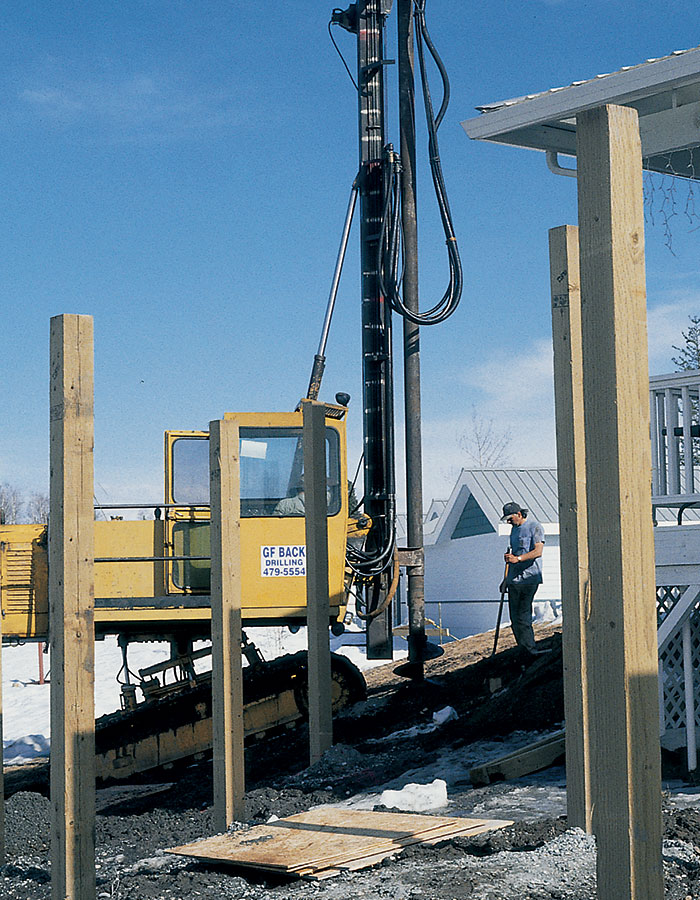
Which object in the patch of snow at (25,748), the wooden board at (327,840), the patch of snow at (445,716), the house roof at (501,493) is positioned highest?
the house roof at (501,493)

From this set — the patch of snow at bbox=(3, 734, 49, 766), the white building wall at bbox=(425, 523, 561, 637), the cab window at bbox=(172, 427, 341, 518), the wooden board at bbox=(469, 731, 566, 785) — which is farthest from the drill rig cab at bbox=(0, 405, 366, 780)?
the white building wall at bbox=(425, 523, 561, 637)

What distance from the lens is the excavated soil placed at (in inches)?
183

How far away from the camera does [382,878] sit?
4781mm

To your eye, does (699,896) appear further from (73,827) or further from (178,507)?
(178,507)

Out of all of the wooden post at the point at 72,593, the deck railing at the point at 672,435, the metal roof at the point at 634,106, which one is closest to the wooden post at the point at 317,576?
the deck railing at the point at 672,435

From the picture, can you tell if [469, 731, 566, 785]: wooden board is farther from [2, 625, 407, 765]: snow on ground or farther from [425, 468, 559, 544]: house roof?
[425, 468, 559, 544]: house roof

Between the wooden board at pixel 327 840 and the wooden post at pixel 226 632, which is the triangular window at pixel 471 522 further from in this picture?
the wooden board at pixel 327 840

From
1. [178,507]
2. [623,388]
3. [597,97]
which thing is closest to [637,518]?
[623,388]

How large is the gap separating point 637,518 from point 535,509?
28.8 meters

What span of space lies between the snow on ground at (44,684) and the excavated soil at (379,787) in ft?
6.43

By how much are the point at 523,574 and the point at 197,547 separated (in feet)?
12.5

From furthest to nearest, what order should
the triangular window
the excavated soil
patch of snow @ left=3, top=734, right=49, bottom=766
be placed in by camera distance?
1. the triangular window
2. patch of snow @ left=3, top=734, right=49, bottom=766
3. the excavated soil

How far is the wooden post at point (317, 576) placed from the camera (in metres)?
8.26

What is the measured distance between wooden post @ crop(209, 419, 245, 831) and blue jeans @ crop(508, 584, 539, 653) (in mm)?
6403
